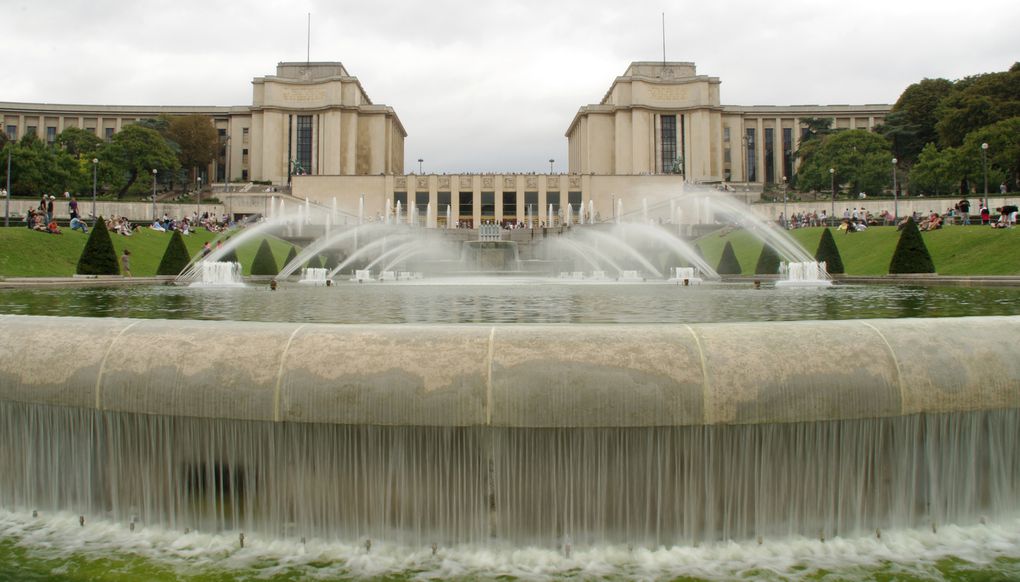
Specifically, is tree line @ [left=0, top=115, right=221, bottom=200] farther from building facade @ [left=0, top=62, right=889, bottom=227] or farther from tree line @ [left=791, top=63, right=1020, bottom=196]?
tree line @ [left=791, top=63, right=1020, bottom=196]

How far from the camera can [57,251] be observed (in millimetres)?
29234

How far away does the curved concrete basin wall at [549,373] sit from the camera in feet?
10.4

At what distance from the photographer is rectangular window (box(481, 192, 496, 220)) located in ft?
262

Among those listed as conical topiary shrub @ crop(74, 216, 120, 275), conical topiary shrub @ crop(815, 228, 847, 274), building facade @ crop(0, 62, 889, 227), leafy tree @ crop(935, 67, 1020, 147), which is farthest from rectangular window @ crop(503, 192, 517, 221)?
conical topiary shrub @ crop(74, 216, 120, 275)

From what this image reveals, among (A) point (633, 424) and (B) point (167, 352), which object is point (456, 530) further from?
(B) point (167, 352)

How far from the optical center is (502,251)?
4425 cm

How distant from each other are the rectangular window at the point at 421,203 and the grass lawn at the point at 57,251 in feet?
134

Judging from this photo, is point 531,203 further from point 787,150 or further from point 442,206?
point 787,150

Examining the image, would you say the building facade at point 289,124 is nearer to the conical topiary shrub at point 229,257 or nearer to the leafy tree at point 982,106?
the conical topiary shrub at point 229,257

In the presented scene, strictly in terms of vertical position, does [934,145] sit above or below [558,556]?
above

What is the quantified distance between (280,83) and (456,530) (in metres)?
97.5

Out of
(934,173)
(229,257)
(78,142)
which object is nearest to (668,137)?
(934,173)

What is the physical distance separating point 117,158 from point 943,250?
244 feet

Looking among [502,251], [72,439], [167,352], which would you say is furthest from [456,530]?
[502,251]
